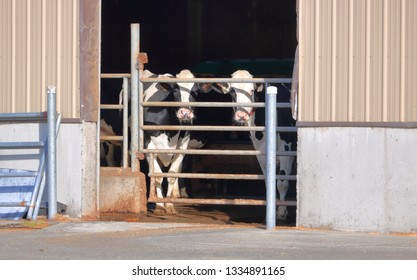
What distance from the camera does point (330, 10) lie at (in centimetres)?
1209

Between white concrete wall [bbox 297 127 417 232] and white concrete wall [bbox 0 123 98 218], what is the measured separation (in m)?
2.68

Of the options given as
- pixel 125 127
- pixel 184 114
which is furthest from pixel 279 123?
pixel 125 127

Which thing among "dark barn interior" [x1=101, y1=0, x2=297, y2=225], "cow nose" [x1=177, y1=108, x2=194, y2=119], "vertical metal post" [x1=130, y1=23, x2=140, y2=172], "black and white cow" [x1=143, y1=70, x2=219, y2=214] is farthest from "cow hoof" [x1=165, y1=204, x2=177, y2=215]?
"dark barn interior" [x1=101, y1=0, x2=297, y2=225]

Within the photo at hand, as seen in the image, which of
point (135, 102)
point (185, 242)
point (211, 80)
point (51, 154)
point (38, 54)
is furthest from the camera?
point (135, 102)

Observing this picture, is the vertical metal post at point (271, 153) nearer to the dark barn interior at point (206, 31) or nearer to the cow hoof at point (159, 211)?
the cow hoof at point (159, 211)

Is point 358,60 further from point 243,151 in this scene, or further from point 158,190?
point 158,190

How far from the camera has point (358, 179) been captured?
1195 centimetres

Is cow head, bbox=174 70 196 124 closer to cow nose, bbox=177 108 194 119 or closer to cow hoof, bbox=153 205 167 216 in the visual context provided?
cow nose, bbox=177 108 194 119

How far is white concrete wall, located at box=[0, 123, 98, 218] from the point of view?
12.9m

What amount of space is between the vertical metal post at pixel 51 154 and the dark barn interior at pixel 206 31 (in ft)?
24.1

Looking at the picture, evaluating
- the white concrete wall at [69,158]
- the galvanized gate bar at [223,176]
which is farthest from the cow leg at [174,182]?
the white concrete wall at [69,158]

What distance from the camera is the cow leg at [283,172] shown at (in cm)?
1400

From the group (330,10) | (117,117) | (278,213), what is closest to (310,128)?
(330,10)

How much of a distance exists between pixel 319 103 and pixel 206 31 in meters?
9.95
